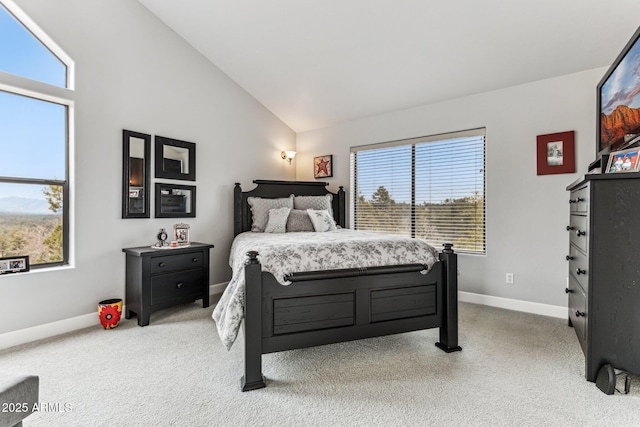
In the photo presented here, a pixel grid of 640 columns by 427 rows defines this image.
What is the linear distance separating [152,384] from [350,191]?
11.4 feet

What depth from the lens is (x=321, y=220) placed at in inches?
158

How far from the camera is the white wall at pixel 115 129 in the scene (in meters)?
2.85

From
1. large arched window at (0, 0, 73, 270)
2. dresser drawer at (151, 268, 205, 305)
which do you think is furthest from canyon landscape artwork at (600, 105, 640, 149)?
large arched window at (0, 0, 73, 270)

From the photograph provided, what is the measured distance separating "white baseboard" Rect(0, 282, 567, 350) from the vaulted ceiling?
2.27 m

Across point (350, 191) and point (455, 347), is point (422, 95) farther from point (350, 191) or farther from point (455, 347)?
point (455, 347)

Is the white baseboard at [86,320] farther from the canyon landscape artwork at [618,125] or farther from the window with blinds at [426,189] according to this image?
the canyon landscape artwork at [618,125]

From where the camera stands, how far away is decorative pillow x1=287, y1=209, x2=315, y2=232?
13.3 ft

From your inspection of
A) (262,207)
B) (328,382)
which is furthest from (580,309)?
(262,207)

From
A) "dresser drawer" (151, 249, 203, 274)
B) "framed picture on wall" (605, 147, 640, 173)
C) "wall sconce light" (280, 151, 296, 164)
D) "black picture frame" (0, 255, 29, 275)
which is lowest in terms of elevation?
"dresser drawer" (151, 249, 203, 274)

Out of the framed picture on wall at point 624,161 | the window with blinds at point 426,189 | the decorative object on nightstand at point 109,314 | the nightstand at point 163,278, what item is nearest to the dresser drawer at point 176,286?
the nightstand at point 163,278

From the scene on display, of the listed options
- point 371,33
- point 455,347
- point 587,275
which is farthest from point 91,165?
point 587,275

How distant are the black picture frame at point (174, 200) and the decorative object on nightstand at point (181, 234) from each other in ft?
0.76

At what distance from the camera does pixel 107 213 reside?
322 centimetres

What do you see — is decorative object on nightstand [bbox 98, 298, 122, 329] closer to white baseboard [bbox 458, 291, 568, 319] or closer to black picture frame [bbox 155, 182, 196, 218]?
black picture frame [bbox 155, 182, 196, 218]
